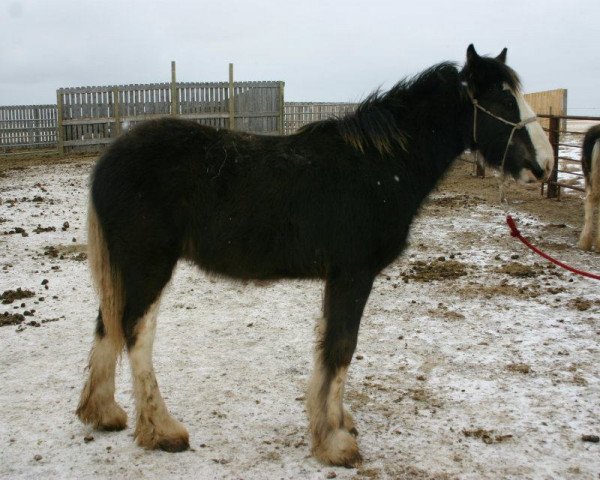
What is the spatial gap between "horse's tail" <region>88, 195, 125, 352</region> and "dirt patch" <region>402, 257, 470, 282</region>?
3901 mm

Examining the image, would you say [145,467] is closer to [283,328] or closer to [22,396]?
[22,396]

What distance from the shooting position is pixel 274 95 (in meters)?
20.2

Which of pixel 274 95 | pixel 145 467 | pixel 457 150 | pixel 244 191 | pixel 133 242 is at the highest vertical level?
pixel 274 95

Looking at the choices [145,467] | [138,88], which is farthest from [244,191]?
[138,88]

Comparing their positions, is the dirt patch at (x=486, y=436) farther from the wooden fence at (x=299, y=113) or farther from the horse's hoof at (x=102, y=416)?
the wooden fence at (x=299, y=113)

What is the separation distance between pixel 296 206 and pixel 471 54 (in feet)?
4.29

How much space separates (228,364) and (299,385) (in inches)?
26.0

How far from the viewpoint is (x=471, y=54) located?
323 cm

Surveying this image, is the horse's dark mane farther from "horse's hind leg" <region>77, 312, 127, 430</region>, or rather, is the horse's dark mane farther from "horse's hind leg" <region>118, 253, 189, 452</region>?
"horse's hind leg" <region>77, 312, 127, 430</region>

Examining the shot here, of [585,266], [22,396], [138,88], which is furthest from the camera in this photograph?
[138,88]

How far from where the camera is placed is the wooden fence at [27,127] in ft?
67.3

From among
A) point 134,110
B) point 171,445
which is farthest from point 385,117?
point 134,110

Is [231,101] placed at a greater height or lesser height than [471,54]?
greater

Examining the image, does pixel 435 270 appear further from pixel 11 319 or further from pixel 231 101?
pixel 231 101
